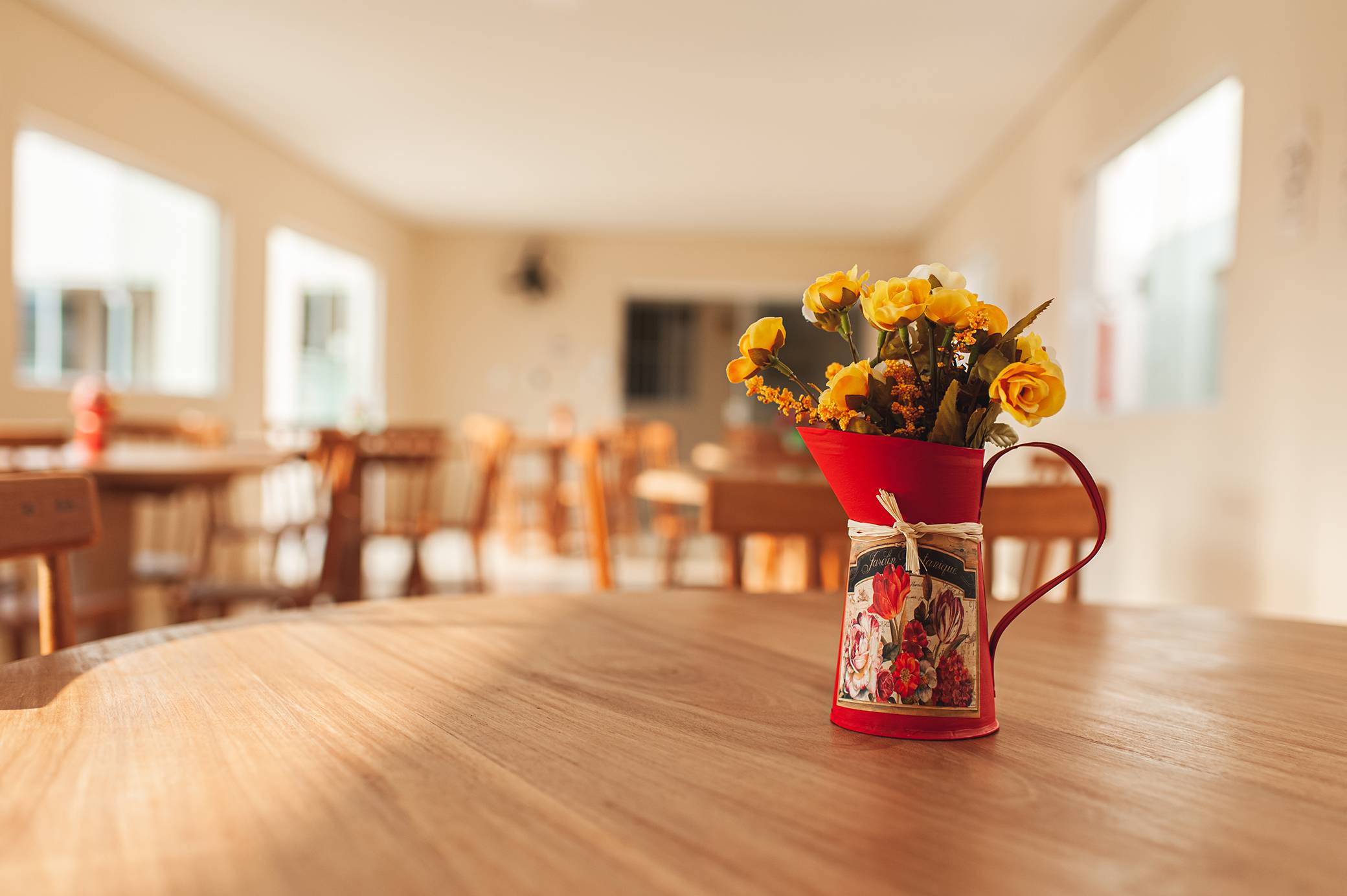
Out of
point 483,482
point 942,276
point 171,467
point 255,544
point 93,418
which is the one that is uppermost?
point 942,276

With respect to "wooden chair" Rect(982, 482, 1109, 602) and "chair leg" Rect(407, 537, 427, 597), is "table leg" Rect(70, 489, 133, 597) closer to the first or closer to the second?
"chair leg" Rect(407, 537, 427, 597)

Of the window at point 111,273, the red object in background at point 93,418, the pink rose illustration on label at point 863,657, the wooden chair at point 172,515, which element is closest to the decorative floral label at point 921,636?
the pink rose illustration on label at point 863,657

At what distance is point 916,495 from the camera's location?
25.7 inches

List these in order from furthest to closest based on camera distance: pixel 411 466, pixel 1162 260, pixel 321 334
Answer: pixel 321 334, pixel 411 466, pixel 1162 260

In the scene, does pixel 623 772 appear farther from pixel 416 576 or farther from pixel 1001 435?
pixel 416 576

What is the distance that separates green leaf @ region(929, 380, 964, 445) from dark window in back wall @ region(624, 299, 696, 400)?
29.1ft

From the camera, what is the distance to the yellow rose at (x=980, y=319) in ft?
2.12

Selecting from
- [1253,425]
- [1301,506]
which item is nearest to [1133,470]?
[1253,425]

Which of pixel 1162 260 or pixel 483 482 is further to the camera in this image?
pixel 483 482

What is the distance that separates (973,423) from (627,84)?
484 centimetres

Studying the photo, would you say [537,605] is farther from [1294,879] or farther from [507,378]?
[507,378]

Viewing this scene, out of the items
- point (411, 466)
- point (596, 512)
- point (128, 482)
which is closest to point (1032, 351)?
point (596, 512)

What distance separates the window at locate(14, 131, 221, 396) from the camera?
15.1 feet

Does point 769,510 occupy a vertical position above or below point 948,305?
below
